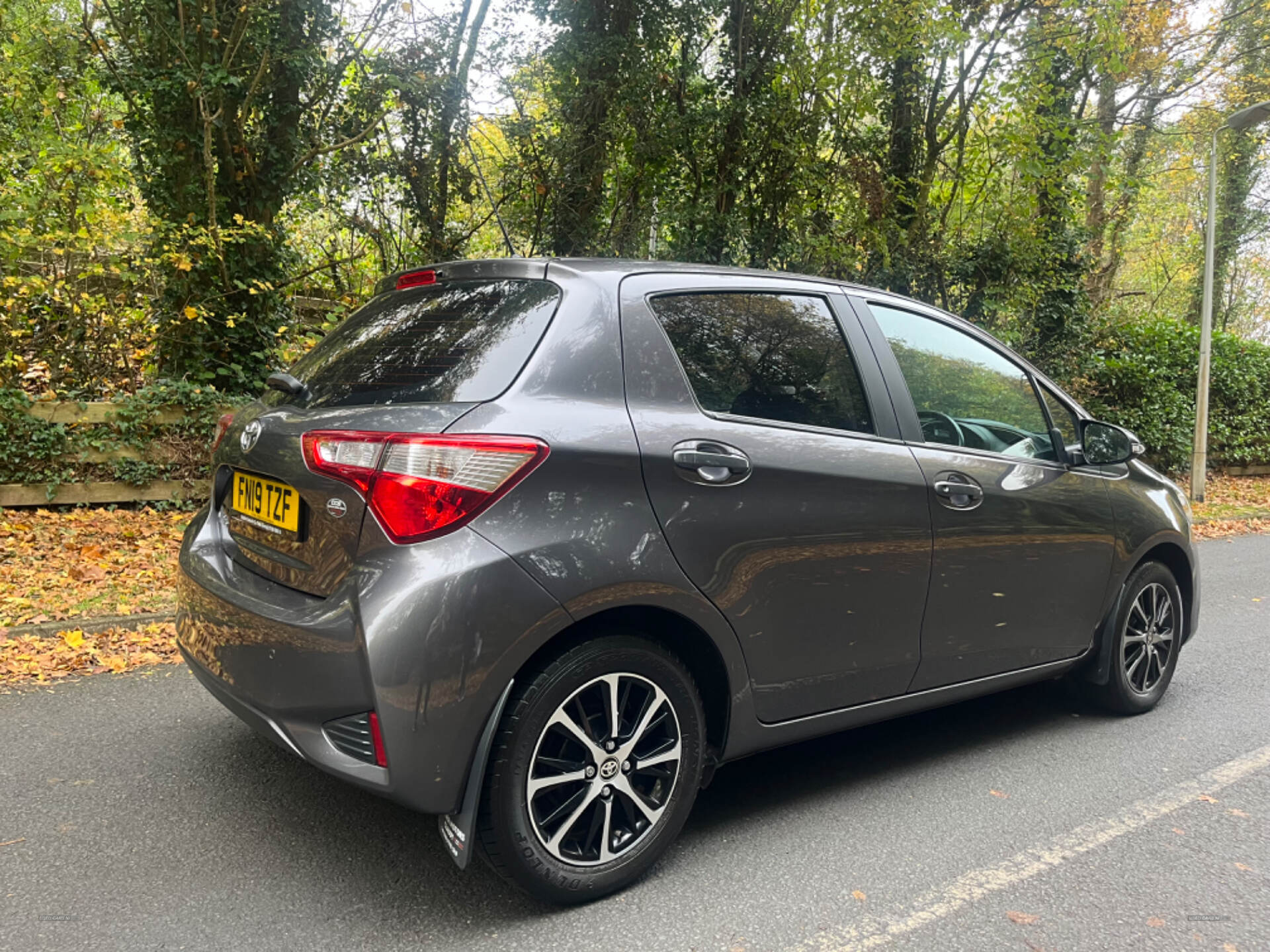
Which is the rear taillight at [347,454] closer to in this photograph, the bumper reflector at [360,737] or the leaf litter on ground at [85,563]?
the bumper reflector at [360,737]

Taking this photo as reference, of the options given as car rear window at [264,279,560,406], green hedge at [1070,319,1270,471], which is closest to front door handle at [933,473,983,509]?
car rear window at [264,279,560,406]

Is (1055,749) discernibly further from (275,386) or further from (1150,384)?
(1150,384)

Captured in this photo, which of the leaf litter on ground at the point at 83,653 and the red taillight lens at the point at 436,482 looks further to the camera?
the leaf litter on ground at the point at 83,653

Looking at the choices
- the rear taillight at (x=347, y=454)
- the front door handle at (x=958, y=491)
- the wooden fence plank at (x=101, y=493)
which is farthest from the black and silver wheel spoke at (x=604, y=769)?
the wooden fence plank at (x=101, y=493)

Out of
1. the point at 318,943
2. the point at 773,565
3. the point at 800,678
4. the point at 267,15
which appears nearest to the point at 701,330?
the point at 773,565

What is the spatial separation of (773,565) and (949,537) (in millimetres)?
846

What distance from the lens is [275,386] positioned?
9.94ft

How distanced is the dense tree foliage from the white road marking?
680 centimetres

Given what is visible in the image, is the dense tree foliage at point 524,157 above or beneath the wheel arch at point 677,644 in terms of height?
above

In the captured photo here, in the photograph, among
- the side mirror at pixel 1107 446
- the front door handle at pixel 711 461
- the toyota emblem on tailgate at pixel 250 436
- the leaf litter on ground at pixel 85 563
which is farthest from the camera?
the leaf litter on ground at pixel 85 563

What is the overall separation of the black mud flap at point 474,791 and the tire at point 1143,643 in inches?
120

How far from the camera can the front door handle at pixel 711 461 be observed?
269 cm

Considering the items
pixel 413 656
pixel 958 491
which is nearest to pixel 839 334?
pixel 958 491

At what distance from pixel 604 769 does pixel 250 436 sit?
1.44 metres
